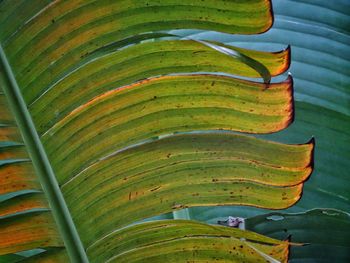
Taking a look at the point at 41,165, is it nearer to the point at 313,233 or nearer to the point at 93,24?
the point at 93,24

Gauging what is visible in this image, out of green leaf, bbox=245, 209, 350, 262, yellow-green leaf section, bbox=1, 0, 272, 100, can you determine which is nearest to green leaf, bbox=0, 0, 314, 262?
yellow-green leaf section, bbox=1, 0, 272, 100

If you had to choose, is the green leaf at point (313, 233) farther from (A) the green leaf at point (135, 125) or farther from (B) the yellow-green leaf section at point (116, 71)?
(B) the yellow-green leaf section at point (116, 71)

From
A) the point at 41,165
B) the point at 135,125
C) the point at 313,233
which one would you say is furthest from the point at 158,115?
the point at 313,233

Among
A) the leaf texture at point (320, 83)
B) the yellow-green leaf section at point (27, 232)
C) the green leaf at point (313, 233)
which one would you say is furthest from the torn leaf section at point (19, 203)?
the leaf texture at point (320, 83)

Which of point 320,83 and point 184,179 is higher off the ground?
point 320,83

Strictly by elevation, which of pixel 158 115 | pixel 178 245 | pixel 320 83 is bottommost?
pixel 178 245

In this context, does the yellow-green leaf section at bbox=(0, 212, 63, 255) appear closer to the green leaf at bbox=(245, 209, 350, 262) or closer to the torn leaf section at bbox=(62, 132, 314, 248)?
the torn leaf section at bbox=(62, 132, 314, 248)
